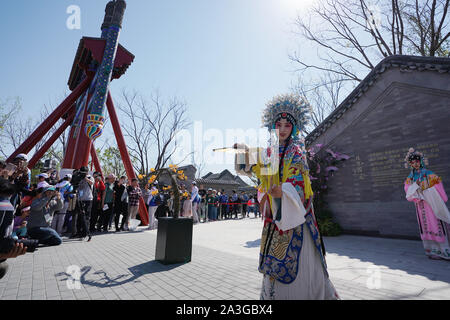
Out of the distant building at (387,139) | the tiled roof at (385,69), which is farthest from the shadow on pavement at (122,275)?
the tiled roof at (385,69)

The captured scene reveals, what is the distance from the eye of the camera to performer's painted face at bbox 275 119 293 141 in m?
2.61

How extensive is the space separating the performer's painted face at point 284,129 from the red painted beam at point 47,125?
41.2ft

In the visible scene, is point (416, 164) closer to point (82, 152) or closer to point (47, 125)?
point (82, 152)

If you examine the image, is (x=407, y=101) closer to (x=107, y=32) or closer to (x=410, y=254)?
(x=410, y=254)

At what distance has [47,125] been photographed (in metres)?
11.2

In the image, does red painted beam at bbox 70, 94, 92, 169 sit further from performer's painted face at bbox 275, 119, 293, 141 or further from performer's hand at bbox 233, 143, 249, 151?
performer's painted face at bbox 275, 119, 293, 141

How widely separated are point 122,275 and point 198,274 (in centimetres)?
129

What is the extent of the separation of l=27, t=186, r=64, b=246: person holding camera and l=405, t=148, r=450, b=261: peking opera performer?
29.2 ft

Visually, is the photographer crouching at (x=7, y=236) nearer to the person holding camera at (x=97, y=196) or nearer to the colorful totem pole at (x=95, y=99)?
the person holding camera at (x=97, y=196)

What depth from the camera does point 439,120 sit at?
657 cm

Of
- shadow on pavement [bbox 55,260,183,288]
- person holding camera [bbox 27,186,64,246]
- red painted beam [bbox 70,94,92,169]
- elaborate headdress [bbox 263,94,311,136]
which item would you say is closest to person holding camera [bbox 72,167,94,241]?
person holding camera [bbox 27,186,64,246]

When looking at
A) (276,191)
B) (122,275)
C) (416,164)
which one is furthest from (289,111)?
(416,164)
